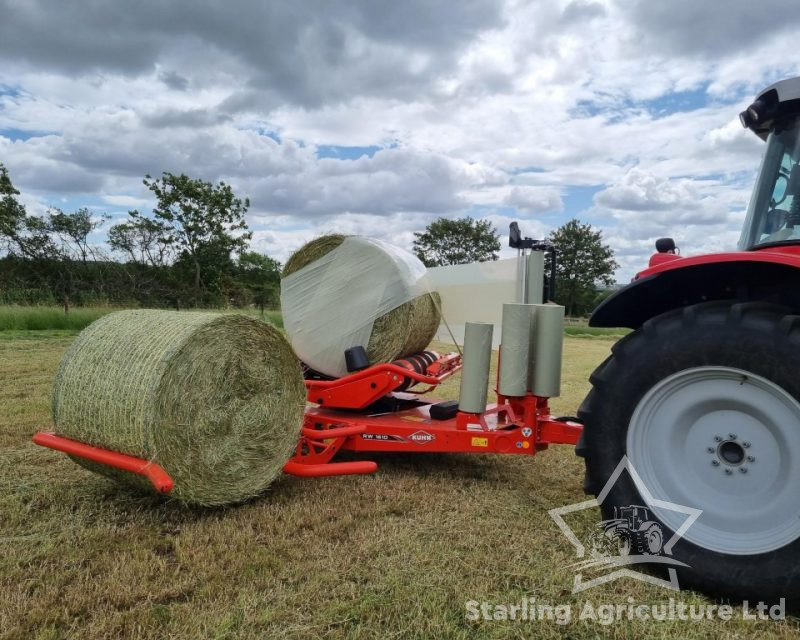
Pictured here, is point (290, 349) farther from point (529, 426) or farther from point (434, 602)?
point (434, 602)

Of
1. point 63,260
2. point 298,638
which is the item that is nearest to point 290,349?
point 298,638

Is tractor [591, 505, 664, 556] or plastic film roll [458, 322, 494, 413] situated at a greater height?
plastic film roll [458, 322, 494, 413]

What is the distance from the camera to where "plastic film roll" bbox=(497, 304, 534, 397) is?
3.75 metres

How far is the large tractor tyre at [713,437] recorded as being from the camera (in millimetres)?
2488

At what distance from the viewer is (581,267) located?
46156 mm

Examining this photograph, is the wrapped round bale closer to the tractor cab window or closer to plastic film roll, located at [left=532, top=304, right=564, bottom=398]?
plastic film roll, located at [left=532, top=304, right=564, bottom=398]

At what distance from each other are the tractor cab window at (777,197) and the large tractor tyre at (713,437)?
57 cm

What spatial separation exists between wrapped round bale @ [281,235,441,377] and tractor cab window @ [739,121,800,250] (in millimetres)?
2453

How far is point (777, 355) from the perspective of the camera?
2484 millimetres

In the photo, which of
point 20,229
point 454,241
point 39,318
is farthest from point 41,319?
point 454,241

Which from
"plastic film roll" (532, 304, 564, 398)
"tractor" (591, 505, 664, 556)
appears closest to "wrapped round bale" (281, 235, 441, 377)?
"plastic film roll" (532, 304, 564, 398)

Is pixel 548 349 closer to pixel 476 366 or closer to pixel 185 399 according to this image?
pixel 476 366

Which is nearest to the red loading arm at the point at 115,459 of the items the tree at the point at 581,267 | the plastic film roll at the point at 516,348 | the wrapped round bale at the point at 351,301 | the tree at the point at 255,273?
the wrapped round bale at the point at 351,301

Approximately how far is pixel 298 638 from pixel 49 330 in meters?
14.3
